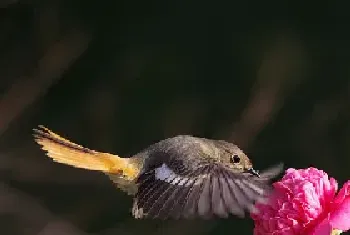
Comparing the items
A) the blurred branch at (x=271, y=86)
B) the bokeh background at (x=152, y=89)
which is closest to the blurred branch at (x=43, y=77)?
the bokeh background at (x=152, y=89)

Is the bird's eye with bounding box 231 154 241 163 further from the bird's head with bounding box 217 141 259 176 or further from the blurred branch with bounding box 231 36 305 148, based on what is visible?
the blurred branch with bounding box 231 36 305 148

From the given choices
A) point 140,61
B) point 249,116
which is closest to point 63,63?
point 140,61

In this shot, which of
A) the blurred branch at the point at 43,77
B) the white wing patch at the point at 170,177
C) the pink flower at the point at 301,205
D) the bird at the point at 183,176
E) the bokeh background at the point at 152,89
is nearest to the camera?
the pink flower at the point at 301,205

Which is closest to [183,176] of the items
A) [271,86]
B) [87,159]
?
[87,159]

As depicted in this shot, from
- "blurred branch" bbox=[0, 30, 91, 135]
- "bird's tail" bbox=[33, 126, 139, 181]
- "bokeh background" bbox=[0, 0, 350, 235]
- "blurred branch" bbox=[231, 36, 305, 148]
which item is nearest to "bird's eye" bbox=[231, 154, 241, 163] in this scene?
"bird's tail" bbox=[33, 126, 139, 181]

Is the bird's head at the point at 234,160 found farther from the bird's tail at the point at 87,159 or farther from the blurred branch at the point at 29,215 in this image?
the blurred branch at the point at 29,215
